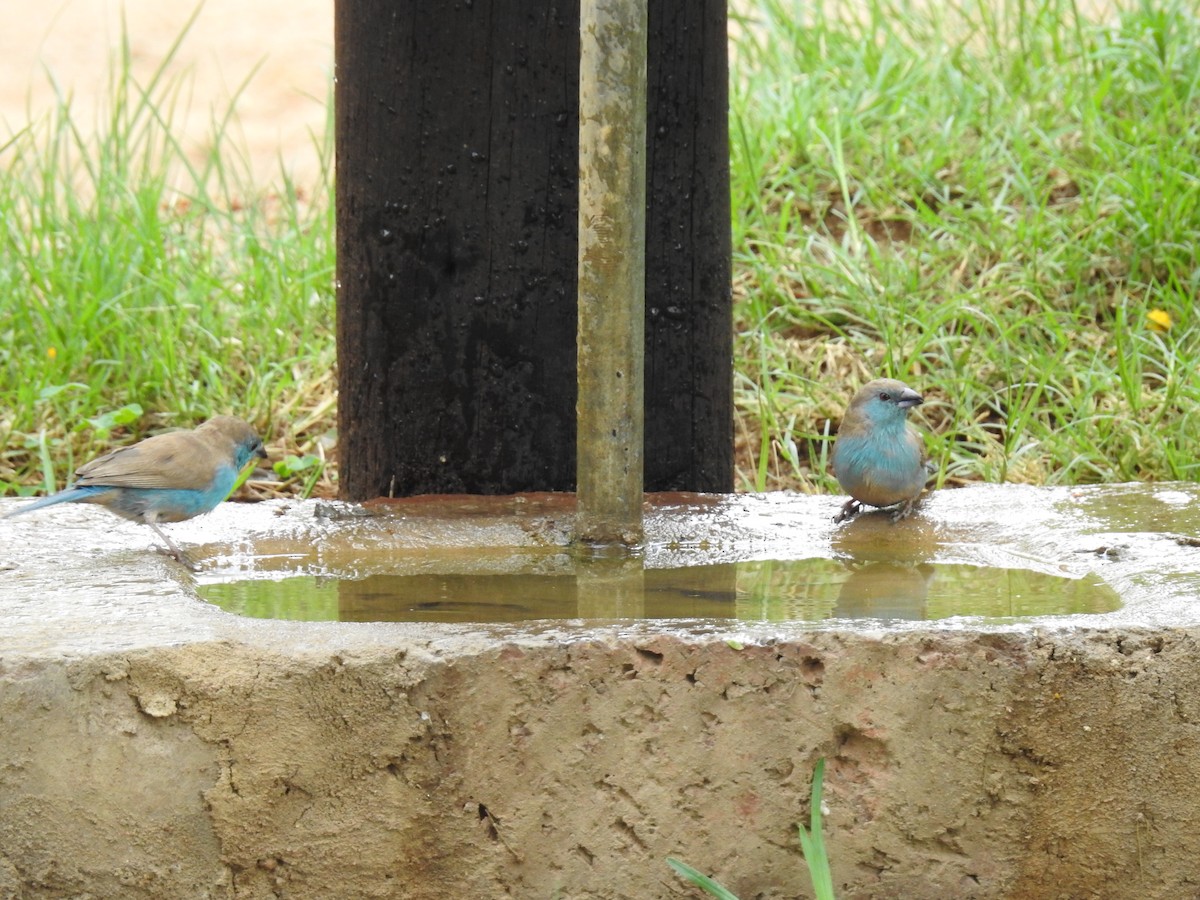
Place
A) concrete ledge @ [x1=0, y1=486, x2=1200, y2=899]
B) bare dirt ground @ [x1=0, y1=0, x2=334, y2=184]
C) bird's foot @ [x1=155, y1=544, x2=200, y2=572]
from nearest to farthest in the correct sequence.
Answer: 1. concrete ledge @ [x1=0, y1=486, x2=1200, y2=899]
2. bird's foot @ [x1=155, y1=544, x2=200, y2=572]
3. bare dirt ground @ [x1=0, y1=0, x2=334, y2=184]

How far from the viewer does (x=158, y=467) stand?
353 centimetres

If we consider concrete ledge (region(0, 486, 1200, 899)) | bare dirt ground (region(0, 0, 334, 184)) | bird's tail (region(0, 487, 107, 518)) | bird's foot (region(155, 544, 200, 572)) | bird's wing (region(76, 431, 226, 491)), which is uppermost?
bare dirt ground (region(0, 0, 334, 184))

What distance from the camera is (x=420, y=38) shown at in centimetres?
368

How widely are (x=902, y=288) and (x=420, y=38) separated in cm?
259

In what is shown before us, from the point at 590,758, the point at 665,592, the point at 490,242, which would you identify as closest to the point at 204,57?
the point at 490,242

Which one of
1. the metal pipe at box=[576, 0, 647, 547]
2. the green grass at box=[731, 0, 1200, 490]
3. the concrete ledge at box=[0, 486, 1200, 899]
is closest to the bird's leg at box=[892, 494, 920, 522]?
the metal pipe at box=[576, 0, 647, 547]

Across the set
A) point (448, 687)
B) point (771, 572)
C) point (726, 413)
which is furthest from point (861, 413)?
point (448, 687)

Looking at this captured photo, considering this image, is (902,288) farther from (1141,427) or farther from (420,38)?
(420,38)

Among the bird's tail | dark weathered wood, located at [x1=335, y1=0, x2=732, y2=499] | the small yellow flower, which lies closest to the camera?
the bird's tail

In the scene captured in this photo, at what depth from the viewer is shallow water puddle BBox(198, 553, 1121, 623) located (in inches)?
113

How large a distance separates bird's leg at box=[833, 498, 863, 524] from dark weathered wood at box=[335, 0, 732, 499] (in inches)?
15.9

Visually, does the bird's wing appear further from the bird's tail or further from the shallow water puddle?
the shallow water puddle

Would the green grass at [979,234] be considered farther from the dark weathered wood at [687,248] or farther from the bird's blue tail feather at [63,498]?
the bird's blue tail feather at [63,498]

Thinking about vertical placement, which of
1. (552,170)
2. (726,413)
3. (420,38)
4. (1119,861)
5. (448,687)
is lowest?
(1119,861)
